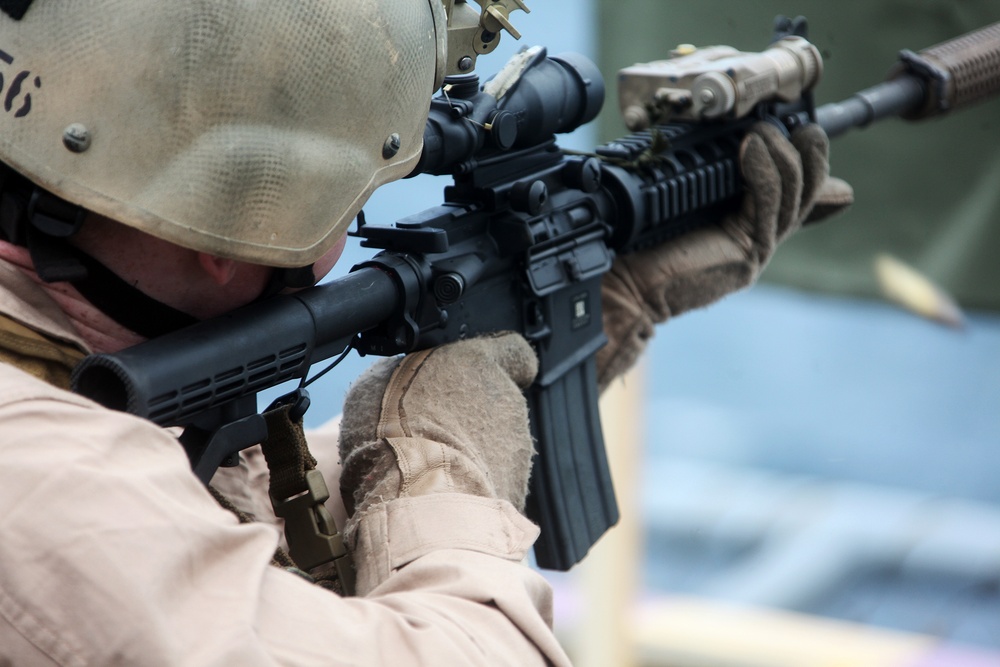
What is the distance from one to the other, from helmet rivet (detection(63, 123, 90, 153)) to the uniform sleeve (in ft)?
0.80

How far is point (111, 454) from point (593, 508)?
1.06 m

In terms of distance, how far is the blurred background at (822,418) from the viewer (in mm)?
2986

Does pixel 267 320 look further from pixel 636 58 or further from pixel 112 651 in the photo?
pixel 636 58

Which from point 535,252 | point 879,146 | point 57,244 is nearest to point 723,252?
point 535,252

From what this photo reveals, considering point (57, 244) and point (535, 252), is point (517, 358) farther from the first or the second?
point (57, 244)

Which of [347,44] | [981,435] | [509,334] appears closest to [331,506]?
[509,334]

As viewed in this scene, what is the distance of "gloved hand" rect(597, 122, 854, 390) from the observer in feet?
6.58

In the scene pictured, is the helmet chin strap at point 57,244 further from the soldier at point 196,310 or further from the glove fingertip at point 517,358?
the glove fingertip at point 517,358

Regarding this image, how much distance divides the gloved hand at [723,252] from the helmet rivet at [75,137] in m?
1.12

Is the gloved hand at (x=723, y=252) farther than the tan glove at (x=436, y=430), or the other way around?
the gloved hand at (x=723, y=252)

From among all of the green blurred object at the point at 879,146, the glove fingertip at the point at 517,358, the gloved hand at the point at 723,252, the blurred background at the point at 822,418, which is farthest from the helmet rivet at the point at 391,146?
the green blurred object at the point at 879,146

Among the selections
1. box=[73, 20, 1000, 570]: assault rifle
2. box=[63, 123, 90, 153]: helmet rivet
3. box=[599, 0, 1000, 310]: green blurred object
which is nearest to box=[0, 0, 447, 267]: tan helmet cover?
box=[63, 123, 90, 153]: helmet rivet

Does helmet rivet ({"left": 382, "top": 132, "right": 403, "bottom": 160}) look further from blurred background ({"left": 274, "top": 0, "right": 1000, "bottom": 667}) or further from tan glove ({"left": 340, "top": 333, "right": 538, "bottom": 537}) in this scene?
blurred background ({"left": 274, "top": 0, "right": 1000, "bottom": 667})

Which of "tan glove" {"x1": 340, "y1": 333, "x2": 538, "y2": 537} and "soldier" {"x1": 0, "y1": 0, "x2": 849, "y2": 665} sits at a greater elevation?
"soldier" {"x1": 0, "y1": 0, "x2": 849, "y2": 665}
